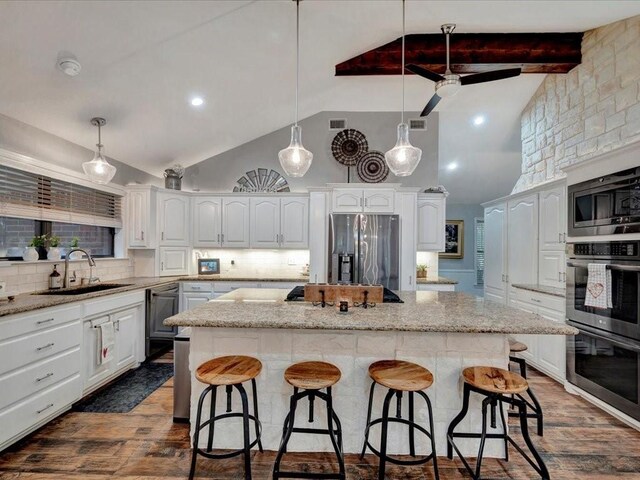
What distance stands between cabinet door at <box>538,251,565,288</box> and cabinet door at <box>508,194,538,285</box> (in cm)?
9

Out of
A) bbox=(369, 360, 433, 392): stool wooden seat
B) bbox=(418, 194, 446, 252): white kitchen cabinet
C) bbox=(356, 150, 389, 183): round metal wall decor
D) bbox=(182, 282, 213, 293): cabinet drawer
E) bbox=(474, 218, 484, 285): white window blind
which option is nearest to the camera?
bbox=(369, 360, 433, 392): stool wooden seat

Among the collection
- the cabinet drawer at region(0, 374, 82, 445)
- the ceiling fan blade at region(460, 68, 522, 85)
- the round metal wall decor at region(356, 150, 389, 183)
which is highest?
the ceiling fan blade at region(460, 68, 522, 85)

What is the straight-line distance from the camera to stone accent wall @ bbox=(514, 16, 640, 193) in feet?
9.19

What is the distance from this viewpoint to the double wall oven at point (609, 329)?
234 cm

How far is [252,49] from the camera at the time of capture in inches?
117

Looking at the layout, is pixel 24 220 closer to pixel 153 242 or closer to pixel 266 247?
pixel 153 242

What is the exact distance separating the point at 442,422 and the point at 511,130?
505 centimetres

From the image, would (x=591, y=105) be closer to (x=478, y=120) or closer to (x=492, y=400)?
(x=478, y=120)

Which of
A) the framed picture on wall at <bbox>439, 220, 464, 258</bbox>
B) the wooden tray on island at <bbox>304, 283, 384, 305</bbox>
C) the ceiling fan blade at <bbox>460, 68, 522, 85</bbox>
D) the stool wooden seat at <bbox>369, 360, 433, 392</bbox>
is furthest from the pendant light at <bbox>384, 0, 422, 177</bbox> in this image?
the framed picture on wall at <bbox>439, 220, 464, 258</bbox>

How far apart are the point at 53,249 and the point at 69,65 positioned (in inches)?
67.0

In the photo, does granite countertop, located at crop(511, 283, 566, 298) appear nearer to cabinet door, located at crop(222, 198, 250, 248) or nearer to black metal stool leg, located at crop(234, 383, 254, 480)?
black metal stool leg, located at crop(234, 383, 254, 480)

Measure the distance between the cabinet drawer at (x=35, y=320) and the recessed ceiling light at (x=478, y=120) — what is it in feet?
18.8

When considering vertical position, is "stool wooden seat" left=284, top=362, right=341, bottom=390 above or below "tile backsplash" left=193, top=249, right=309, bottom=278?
below

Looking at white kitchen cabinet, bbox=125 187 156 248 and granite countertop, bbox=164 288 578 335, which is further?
white kitchen cabinet, bbox=125 187 156 248
